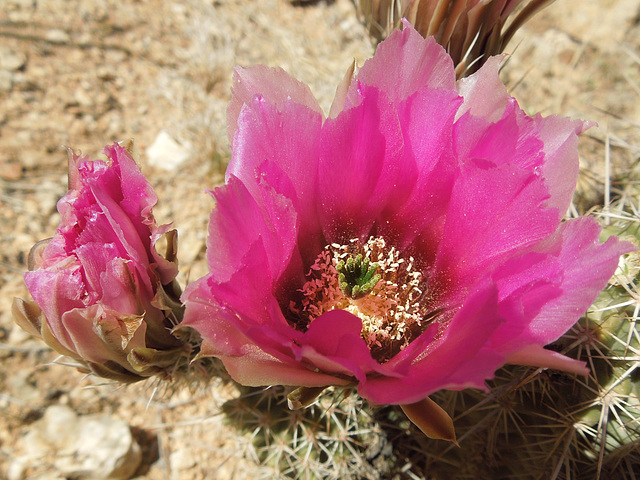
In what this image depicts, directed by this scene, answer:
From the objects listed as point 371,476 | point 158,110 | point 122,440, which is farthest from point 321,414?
point 158,110

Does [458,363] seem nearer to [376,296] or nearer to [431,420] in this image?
[431,420]

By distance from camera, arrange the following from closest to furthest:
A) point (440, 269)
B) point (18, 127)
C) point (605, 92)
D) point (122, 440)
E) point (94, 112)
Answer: point (440, 269) < point (122, 440) < point (18, 127) < point (94, 112) < point (605, 92)

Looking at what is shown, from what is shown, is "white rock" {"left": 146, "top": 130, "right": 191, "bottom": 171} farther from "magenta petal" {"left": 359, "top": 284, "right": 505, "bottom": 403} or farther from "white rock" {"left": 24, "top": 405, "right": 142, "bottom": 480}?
"magenta petal" {"left": 359, "top": 284, "right": 505, "bottom": 403}

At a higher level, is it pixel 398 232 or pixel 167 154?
pixel 398 232

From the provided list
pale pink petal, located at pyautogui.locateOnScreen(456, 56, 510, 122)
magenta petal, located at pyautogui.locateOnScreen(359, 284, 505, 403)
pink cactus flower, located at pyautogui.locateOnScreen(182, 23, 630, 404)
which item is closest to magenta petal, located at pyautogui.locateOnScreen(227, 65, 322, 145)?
pink cactus flower, located at pyautogui.locateOnScreen(182, 23, 630, 404)

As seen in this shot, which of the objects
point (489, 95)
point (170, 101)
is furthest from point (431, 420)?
point (170, 101)

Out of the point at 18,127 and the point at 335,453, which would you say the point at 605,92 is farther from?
the point at 18,127
